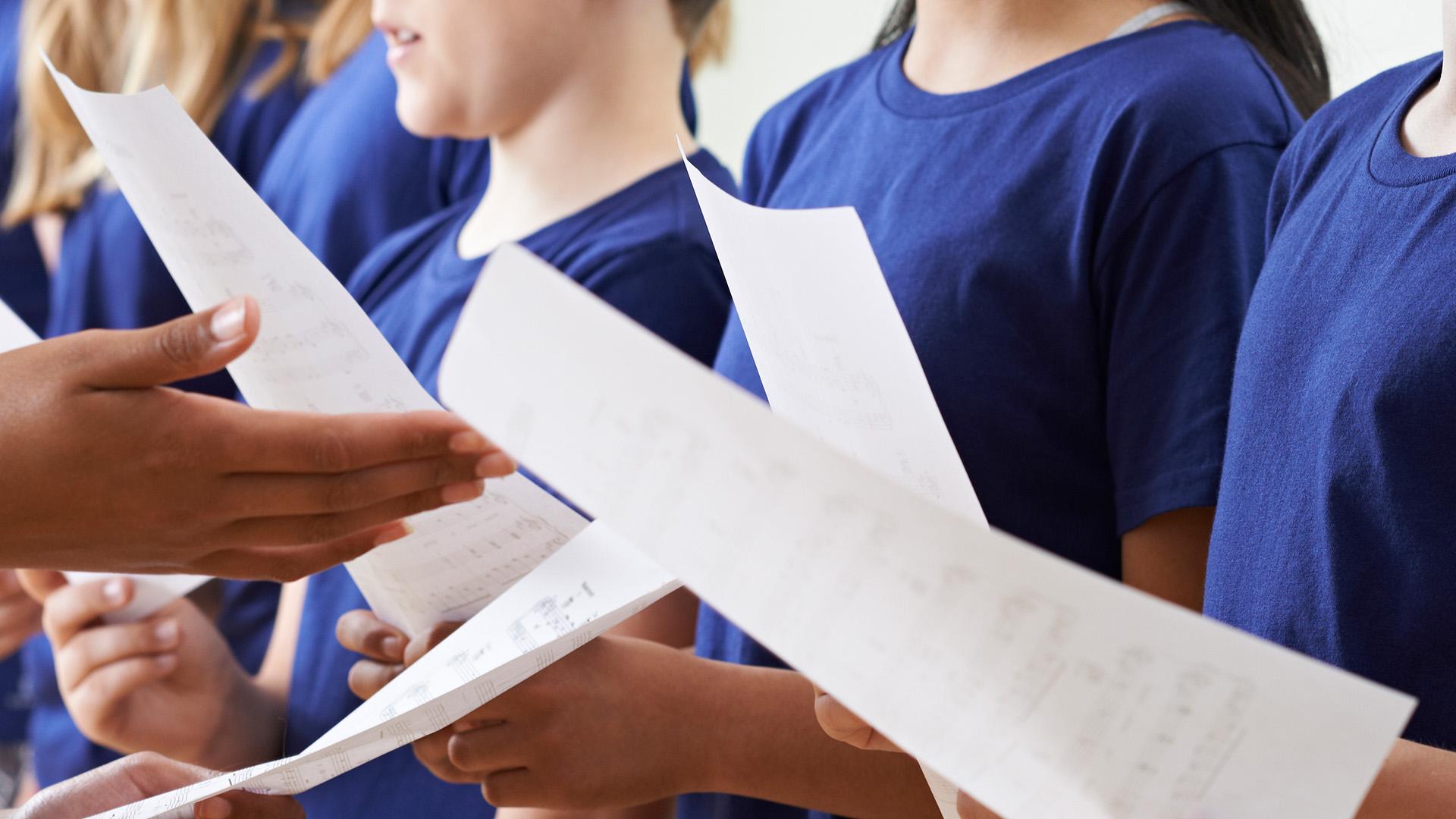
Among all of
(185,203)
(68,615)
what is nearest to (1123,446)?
(185,203)

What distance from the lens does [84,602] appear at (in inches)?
37.7

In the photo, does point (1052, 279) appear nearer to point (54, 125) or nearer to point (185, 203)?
point (185, 203)

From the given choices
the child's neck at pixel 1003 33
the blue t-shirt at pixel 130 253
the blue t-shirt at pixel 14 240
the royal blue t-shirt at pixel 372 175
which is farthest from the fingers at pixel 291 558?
the blue t-shirt at pixel 14 240

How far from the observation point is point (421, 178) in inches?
54.5

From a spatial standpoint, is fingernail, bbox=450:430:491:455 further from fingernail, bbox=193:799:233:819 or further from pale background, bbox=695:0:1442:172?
Result: pale background, bbox=695:0:1442:172

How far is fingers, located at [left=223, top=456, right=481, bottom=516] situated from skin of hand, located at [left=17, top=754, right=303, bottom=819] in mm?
183

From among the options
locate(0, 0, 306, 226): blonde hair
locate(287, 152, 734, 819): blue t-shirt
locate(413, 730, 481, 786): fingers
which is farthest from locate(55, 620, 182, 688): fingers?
locate(0, 0, 306, 226): blonde hair

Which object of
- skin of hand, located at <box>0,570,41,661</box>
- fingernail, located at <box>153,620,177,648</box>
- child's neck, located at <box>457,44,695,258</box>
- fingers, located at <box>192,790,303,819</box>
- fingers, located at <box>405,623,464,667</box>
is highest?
child's neck, located at <box>457,44,695,258</box>

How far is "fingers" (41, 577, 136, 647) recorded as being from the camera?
96 cm

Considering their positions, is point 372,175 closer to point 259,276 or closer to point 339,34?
point 339,34

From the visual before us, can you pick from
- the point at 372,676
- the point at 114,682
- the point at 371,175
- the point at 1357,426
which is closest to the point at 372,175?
the point at 371,175

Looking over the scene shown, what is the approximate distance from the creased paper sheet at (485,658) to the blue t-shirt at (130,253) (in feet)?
3.22

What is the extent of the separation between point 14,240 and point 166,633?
3.64ft

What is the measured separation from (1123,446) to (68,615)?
742 millimetres
